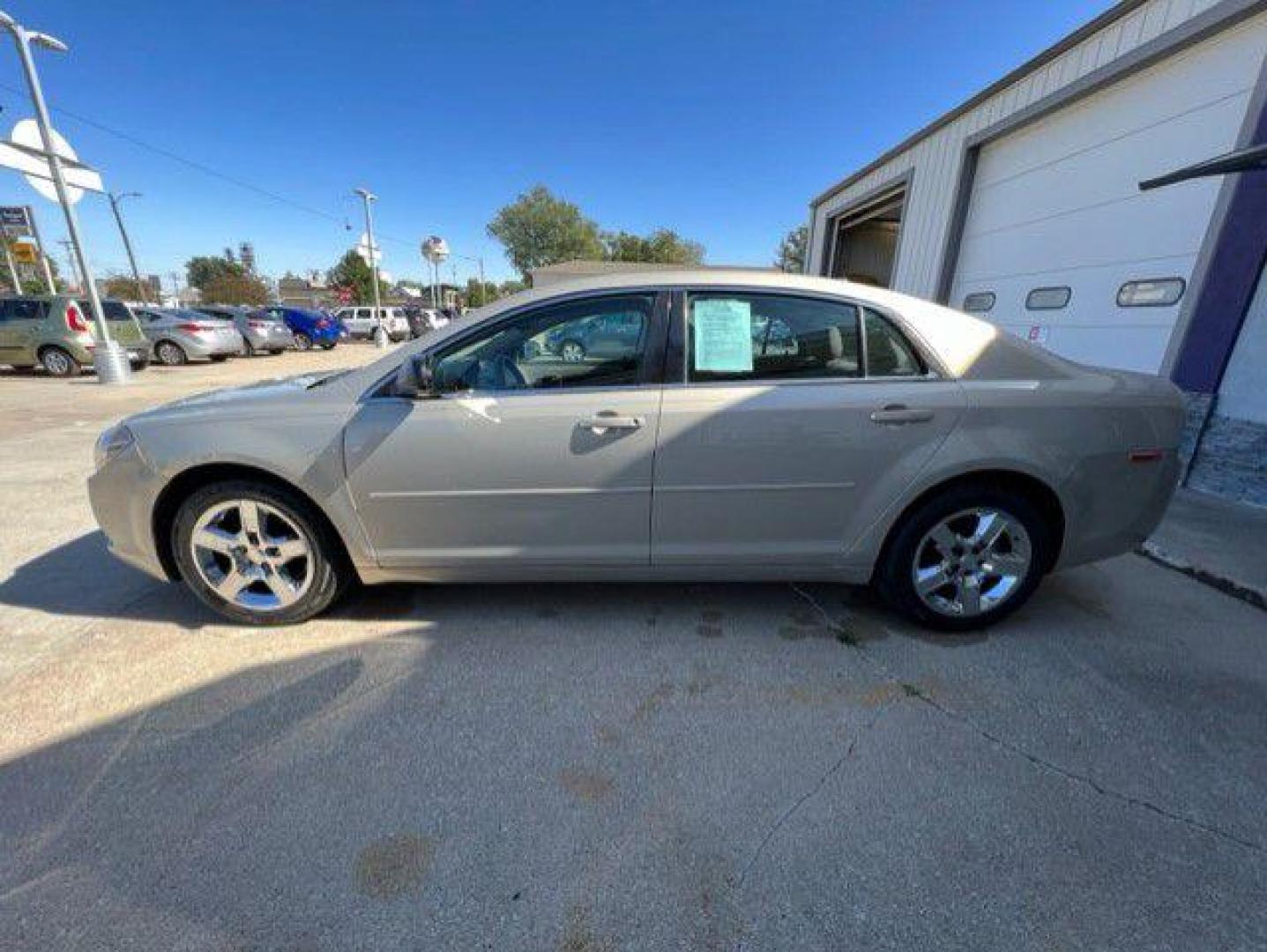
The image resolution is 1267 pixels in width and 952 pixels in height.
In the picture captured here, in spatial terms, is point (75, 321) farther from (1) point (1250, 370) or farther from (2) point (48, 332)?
(1) point (1250, 370)

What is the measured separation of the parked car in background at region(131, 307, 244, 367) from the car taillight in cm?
229

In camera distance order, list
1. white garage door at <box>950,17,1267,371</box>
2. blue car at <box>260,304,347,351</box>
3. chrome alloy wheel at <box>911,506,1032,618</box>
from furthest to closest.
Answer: blue car at <box>260,304,347,351</box> < white garage door at <box>950,17,1267,371</box> < chrome alloy wheel at <box>911,506,1032,618</box>

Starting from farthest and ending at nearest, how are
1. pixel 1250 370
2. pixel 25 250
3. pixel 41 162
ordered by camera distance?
pixel 25 250 → pixel 41 162 → pixel 1250 370

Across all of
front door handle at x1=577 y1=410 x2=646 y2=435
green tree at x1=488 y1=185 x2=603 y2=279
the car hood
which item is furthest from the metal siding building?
green tree at x1=488 y1=185 x2=603 y2=279

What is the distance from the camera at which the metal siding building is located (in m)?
4.20

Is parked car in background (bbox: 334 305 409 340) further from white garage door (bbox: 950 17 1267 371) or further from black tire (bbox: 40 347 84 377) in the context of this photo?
white garage door (bbox: 950 17 1267 371)

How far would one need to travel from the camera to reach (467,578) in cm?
260

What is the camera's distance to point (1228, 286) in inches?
167

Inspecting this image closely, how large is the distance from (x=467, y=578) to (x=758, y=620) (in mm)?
1404

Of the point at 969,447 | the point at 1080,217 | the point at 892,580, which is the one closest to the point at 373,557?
the point at 892,580

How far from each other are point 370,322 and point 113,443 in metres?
28.1

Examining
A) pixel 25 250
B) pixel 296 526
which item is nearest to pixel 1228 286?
pixel 296 526

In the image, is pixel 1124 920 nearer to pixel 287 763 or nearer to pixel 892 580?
pixel 892 580

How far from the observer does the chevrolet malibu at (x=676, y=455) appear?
2355 millimetres
